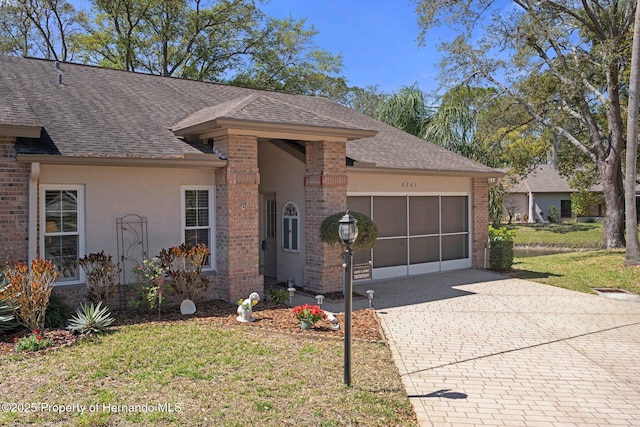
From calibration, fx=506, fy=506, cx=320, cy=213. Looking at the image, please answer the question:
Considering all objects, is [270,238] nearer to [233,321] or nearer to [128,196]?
[128,196]

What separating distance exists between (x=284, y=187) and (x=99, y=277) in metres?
5.02

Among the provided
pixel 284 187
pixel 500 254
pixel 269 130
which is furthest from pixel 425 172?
pixel 269 130

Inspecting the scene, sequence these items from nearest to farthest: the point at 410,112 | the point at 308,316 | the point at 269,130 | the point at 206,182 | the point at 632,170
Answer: the point at 308,316 → the point at 269,130 → the point at 206,182 → the point at 632,170 → the point at 410,112

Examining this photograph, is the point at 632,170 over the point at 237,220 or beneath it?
over

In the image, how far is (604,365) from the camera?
261 inches

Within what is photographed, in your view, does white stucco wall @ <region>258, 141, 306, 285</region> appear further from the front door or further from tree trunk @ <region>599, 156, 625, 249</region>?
tree trunk @ <region>599, 156, 625, 249</region>

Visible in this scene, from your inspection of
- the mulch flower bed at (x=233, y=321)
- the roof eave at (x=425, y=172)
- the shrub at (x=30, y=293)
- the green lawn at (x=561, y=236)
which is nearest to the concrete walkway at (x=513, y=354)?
the mulch flower bed at (x=233, y=321)

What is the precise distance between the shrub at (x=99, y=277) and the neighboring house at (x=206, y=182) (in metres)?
0.43

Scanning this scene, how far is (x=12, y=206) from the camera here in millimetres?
8203

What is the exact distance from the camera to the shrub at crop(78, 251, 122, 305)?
8.45 m

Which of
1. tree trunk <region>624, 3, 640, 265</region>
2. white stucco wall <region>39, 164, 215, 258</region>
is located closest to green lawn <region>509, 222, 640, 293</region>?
tree trunk <region>624, 3, 640, 265</region>

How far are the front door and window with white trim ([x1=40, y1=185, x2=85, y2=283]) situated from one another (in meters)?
4.87

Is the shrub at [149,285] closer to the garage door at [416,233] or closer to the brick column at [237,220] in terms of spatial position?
the brick column at [237,220]

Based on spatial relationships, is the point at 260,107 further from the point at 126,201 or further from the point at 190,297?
the point at 190,297
